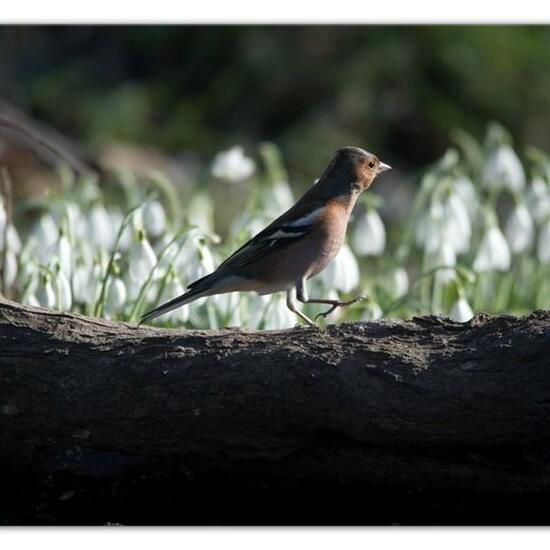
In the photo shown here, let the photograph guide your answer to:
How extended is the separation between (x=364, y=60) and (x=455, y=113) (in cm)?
92

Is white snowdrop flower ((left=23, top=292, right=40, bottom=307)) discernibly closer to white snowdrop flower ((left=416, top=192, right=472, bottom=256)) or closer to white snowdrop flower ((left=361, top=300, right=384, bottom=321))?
white snowdrop flower ((left=361, top=300, right=384, bottom=321))

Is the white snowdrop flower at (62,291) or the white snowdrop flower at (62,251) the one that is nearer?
the white snowdrop flower at (62,291)

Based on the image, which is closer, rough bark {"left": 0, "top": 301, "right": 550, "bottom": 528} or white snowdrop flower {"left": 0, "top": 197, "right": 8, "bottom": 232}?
rough bark {"left": 0, "top": 301, "right": 550, "bottom": 528}

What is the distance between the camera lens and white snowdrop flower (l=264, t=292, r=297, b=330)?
519cm

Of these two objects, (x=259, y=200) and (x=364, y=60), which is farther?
(x=364, y=60)

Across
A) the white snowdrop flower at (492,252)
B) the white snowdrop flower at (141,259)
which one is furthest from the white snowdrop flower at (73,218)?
the white snowdrop flower at (492,252)

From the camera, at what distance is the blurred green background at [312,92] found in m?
11.8

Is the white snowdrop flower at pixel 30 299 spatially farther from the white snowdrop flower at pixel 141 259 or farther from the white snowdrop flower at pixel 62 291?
the white snowdrop flower at pixel 141 259

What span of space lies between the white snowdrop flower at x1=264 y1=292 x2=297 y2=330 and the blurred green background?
245 inches

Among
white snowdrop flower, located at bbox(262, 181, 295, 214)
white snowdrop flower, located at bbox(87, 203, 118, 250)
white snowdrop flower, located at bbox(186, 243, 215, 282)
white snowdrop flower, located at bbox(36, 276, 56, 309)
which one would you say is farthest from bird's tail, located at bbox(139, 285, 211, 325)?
white snowdrop flower, located at bbox(262, 181, 295, 214)

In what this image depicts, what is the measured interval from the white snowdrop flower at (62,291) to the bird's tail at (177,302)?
85 cm

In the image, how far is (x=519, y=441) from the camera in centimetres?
391

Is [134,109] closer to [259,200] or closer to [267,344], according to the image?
[259,200]

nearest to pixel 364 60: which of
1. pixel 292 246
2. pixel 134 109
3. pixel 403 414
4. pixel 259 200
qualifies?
pixel 134 109
